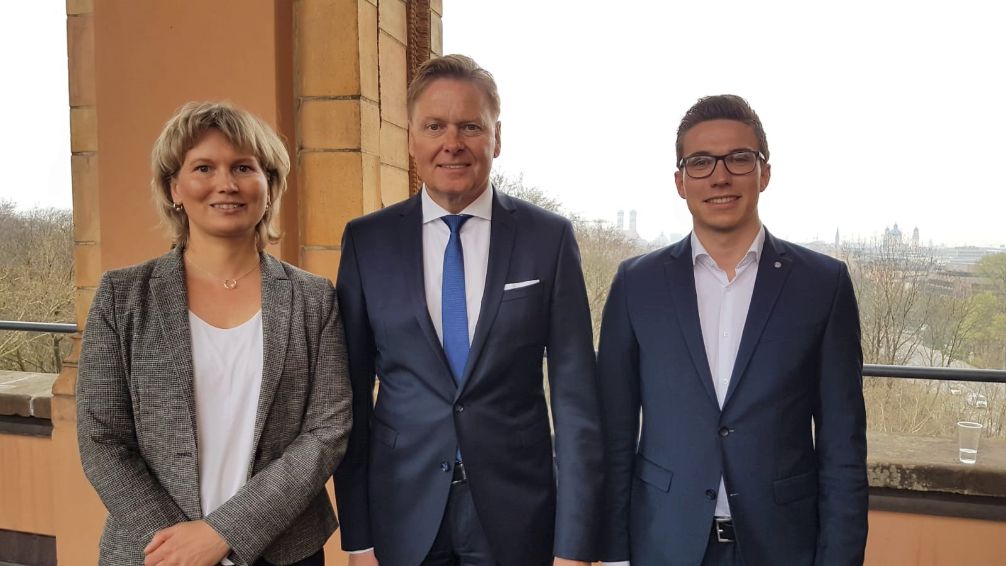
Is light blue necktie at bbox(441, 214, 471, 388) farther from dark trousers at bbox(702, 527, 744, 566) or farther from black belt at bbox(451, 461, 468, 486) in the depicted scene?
dark trousers at bbox(702, 527, 744, 566)

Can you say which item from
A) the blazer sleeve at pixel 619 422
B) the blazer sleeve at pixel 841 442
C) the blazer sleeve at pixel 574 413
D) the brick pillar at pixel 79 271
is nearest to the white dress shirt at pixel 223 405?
the blazer sleeve at pixel 574 413

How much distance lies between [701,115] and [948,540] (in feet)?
5.63

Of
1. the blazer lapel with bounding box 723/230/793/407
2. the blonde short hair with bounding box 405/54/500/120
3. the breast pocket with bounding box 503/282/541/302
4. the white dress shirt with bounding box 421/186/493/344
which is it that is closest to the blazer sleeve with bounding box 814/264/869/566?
the blazer lapel with bounding box 723/230/793/407

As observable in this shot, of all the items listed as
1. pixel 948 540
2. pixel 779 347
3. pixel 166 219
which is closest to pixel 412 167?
pixel 166 219

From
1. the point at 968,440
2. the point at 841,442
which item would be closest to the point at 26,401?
the point at 841,442

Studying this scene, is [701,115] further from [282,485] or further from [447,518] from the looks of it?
[282,485]

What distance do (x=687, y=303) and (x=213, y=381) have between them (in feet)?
3.05

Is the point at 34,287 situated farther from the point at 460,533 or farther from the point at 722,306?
the point at 722,306

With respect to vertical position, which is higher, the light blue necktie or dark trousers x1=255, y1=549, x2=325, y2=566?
the light blue necktie

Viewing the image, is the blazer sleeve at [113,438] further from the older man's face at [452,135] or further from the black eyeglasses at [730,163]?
the black eyeglasses at [730,163]

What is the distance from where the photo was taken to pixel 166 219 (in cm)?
140

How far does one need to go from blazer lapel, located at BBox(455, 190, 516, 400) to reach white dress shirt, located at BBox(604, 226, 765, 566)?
1.27 ft

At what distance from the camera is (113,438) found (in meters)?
1.22

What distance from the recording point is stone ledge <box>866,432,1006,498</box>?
2.13m
